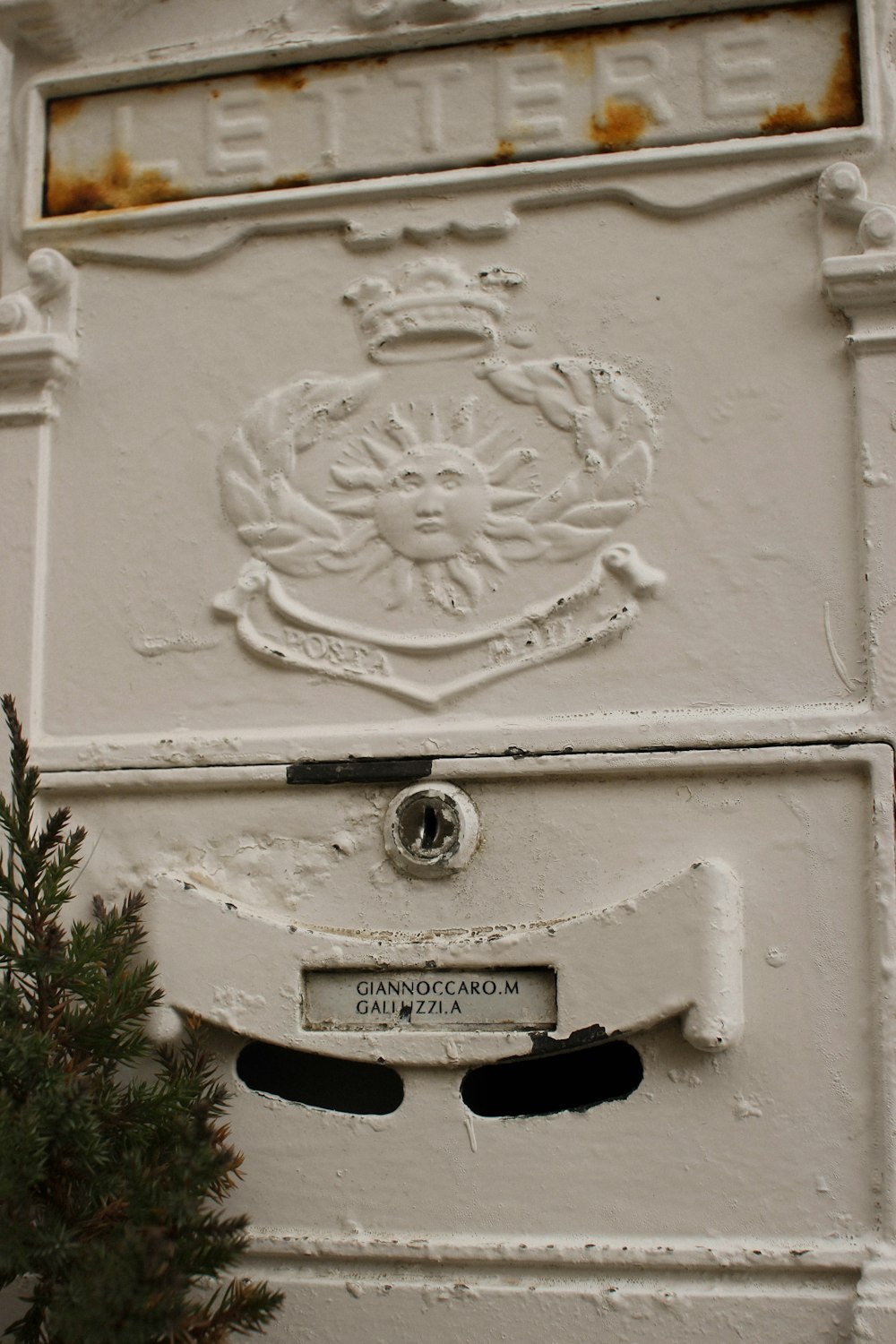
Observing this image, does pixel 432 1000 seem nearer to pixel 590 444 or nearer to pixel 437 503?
pixel 437 503

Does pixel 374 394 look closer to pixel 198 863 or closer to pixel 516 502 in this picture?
pixel 516 502

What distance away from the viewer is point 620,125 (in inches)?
120

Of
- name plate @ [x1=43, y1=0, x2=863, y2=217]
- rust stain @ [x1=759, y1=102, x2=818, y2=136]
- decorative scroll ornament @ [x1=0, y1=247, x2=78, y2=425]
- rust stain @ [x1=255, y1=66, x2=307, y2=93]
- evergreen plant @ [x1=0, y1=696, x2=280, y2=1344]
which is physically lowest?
evergreen plant @ [x1=0, y1=696, x2=280, y2=1344]

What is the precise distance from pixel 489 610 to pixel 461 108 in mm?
1037

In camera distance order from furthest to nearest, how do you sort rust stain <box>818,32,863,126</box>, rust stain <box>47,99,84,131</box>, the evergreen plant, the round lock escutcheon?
rust stain <box>47,99,84,131</box> < rust stain <box>818,32,863,126</box> < the round lock escutcheon < the evergreen plant

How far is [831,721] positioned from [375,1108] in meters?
1.11

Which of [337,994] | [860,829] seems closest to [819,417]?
[860,829]

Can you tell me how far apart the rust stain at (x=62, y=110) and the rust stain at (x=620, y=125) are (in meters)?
1.11

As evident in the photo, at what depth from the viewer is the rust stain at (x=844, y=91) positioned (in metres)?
2.95

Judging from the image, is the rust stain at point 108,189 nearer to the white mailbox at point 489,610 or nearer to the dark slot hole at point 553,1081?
the white mailbox at point 489,610

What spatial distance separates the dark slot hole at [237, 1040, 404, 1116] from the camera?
2922 millimetres

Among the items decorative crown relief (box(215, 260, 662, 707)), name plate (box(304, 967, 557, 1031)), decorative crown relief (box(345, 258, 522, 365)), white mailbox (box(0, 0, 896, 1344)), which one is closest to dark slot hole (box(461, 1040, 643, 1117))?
white mailbox (box(0, 0, 896, 1344))

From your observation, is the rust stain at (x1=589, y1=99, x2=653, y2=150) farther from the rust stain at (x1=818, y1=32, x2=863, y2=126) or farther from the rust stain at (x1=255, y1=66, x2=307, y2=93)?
the rust stain at (x1=255, y1=66, x2=307, y2=93)

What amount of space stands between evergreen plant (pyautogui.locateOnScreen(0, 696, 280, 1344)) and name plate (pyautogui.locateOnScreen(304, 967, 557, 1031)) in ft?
0.85
